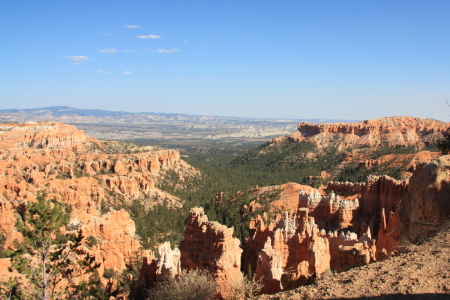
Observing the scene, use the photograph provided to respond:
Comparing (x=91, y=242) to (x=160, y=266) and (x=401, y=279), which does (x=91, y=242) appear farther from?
(x=401, y=279)

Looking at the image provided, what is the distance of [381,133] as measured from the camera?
4742 inches

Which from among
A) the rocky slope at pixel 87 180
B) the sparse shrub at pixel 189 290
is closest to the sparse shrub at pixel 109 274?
the rocky slope at pixel 87 180

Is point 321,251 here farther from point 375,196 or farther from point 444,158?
point 375,196

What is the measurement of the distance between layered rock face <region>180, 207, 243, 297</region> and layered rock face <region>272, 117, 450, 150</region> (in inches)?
3894

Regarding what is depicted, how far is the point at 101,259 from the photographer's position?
29656mm

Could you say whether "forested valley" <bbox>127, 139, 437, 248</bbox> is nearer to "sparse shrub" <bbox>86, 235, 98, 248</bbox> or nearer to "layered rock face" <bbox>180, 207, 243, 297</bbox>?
"sparse shrub" <bbox>86, 235, 98, 248</bbox>

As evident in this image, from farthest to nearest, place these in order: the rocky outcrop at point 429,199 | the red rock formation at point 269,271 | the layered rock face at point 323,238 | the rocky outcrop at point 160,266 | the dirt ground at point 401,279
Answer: the rocky outcrop at point 160,266, the layered rock face at point 323,238, the red rock formation at point 269,271, the rocky outcrop at point 429,199, the dirt ground at point 401,279

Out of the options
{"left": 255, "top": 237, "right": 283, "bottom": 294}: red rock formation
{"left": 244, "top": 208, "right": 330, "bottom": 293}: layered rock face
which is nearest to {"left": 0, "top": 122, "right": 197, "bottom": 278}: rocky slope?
{"left": 244, "top": 208, "right": 330, "bottom": 293}: layered rock face

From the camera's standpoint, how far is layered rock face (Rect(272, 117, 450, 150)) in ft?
358

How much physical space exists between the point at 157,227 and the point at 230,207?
13025 mm

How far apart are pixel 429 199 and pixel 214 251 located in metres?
10.5

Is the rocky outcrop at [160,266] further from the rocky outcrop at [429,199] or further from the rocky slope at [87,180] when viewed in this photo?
the rocky outcrop at [429,199]

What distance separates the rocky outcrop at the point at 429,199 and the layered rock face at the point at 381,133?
95.3 meters

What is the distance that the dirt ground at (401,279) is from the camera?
34.0 feet
